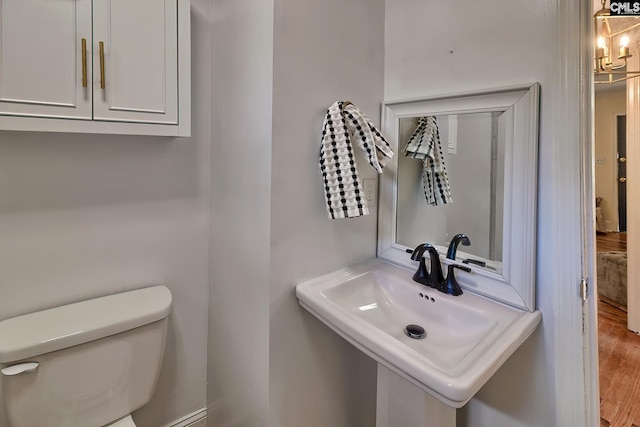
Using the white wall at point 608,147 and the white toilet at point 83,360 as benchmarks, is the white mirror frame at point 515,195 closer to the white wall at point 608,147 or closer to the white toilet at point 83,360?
the white toilet at point 83,360

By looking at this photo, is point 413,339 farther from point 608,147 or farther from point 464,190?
point 608,147

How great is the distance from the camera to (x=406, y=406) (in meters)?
0.98

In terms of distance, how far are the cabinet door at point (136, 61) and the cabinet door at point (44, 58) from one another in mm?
36

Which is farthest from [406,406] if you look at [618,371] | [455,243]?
[618,371]

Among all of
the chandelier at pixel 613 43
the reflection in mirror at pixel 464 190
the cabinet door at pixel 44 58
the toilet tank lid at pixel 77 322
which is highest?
the chandelier at pixel 613 43

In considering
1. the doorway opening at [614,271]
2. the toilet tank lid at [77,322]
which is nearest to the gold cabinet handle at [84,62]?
the toilet tank lid at [77,322]

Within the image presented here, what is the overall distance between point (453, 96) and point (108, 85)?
1187 millimetres

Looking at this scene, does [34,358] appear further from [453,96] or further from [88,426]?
[453,96]

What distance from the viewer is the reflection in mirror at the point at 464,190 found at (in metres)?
1.08

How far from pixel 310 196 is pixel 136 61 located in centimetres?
75

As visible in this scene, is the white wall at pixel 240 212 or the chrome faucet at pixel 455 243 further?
the chrome faucet at pixel 455 243

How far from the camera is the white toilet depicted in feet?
2.98

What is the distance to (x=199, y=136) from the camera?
141cm

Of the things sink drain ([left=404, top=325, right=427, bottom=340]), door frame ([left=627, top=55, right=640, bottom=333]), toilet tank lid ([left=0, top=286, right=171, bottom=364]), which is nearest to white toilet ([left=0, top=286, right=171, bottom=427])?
toilet tank lid ([left=0, top=286, right=171, bottom=364])
